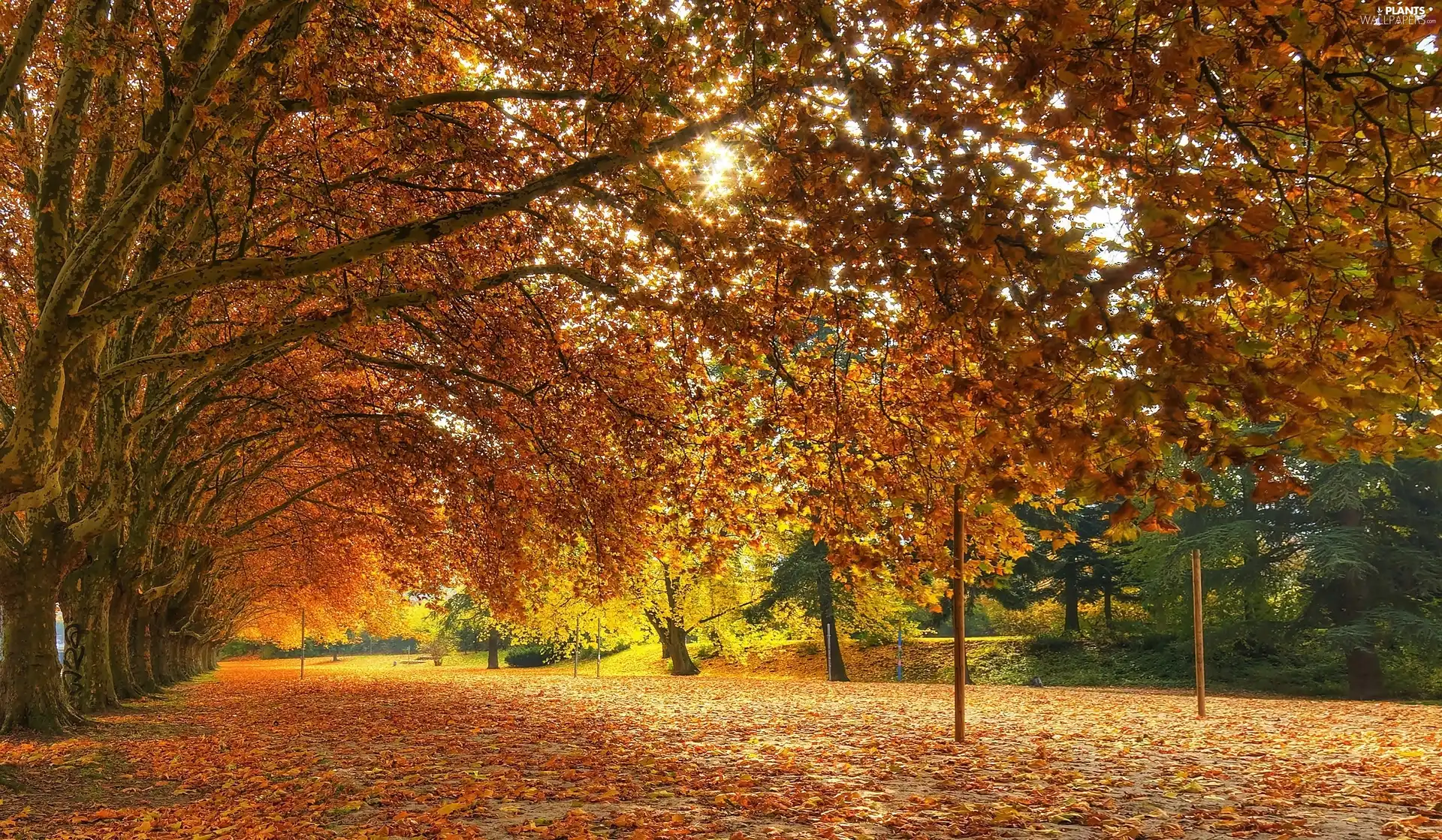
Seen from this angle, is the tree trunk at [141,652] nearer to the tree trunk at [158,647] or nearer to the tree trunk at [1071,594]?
the tree trunk at [158,647]

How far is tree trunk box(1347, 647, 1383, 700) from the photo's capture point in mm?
22688

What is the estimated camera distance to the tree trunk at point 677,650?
3225 cm

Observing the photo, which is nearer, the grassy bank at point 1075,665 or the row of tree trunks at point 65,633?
the row of tree trunks at point 65,633

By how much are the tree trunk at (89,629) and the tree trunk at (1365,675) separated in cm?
2928

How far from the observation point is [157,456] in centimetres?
1273

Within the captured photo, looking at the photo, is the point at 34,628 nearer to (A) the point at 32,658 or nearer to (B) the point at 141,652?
(A) the point at 32,658

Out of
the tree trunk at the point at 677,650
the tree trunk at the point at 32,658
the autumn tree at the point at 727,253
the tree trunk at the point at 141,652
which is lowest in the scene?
the tree trunk at the point at 677,650

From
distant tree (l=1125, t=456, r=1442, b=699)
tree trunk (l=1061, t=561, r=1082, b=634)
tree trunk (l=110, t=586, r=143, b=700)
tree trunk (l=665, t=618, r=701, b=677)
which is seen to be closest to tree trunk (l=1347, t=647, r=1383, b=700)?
distant tree (l=1125, t=456, r=1442, b=699)

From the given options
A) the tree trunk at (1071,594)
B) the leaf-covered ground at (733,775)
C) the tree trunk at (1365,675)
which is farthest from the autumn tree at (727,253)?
the tree trunk at (1071,594)

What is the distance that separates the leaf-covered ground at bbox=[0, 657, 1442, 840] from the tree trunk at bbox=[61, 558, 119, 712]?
0.75 metres

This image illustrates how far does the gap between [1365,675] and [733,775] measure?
933 inches

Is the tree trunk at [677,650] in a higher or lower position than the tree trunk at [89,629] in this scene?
lower

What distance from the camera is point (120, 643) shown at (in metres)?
17.2

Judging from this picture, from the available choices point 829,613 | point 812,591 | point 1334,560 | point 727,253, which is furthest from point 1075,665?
point 727,253
